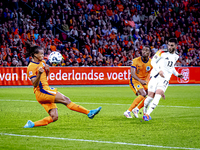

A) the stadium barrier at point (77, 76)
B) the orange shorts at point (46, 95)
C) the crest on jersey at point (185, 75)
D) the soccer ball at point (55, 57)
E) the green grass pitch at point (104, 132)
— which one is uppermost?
the orange shorts at point (46, 95)

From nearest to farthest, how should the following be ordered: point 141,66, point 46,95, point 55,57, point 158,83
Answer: point 46,95 < point 158,83 < point 141,66 < point 55,57

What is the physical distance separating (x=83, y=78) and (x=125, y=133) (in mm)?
16121

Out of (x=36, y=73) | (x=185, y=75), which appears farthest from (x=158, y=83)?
(x=185, y=75)

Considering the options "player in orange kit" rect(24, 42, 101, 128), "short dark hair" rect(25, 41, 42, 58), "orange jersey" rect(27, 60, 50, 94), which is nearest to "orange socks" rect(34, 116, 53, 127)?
"player in orange kit" rect(24, 42, 101, 128)

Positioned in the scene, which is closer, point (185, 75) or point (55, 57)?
point (55, 57)

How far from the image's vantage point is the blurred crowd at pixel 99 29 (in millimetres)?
23047

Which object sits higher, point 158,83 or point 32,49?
point 32,49

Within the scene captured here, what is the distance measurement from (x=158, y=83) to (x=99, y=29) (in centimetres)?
1783

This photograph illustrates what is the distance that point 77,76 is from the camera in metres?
23.1

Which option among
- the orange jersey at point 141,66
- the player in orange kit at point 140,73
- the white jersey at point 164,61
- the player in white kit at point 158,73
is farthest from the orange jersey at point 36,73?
the orange jersey at point 141,66

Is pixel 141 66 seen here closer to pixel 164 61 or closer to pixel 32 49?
pixel 164 61

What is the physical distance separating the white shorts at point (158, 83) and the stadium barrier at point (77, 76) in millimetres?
13545

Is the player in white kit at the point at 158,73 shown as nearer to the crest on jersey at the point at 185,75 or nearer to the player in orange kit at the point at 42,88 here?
the player in orange kit at the point at 42,88

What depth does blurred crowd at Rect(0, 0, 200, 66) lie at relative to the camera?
907 inches
